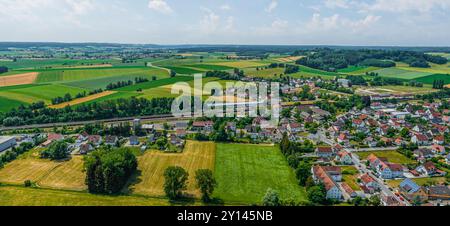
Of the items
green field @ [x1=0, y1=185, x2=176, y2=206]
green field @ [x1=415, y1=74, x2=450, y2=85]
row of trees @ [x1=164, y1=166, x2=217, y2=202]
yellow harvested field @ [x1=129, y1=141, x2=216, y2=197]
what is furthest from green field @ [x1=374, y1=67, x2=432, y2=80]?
green field @ [x1=0, y1=185, x2=176, y2=206]

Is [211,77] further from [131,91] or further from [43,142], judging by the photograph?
[43,142]

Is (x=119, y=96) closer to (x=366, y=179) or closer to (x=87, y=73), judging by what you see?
(x=87, y=73)

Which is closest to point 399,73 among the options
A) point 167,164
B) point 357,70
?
point 357,70

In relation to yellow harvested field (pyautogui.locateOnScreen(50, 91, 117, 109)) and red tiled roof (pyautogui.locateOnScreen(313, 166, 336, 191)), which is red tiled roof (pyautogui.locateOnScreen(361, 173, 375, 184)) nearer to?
red tiled roof (pyautogui.locateOnScreen(313, 166, 336, 191))

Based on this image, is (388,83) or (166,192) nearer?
(166,192)
